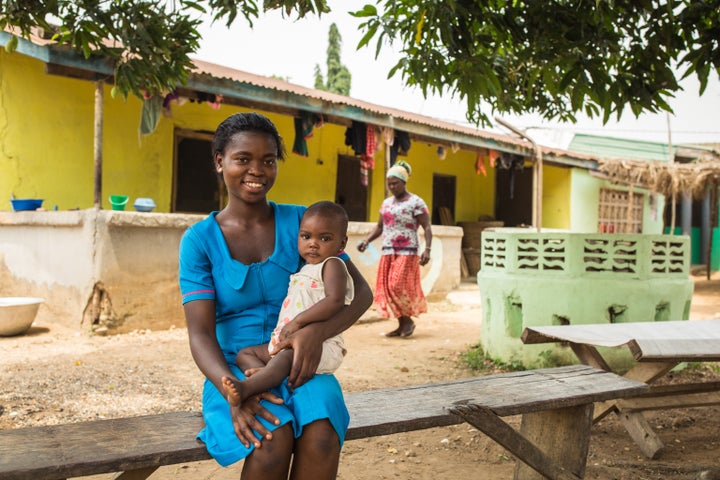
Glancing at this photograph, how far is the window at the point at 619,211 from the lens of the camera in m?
15.9

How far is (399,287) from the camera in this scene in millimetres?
6449

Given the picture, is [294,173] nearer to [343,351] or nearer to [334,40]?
[343,351]

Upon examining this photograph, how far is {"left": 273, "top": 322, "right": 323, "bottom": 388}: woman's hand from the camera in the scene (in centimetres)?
186

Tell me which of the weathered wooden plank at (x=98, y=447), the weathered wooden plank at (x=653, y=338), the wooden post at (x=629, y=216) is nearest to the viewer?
the weathered wooden plank at (x=98, y=447)

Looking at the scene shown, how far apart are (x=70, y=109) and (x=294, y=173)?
3636 mm

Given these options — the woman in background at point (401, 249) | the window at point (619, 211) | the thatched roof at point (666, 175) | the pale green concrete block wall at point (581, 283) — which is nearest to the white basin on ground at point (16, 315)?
the woman in background at point (401, 249)

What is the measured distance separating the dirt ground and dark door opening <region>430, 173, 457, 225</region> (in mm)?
6793

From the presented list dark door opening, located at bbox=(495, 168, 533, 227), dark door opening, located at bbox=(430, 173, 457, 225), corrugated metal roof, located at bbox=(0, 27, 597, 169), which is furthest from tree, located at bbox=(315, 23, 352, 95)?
corrugated metal roof, located at bbox=(0, 27, 597, 169)

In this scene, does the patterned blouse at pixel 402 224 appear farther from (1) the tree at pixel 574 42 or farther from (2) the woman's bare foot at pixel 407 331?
(1) the tree at pixel 574 42

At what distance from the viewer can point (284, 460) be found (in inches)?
69.2

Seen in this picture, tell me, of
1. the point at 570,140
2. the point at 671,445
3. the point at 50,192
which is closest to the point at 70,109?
the point at 50,192

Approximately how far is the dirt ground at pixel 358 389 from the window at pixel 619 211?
401 inches

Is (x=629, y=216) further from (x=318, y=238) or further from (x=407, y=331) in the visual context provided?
(x=318, y=238)

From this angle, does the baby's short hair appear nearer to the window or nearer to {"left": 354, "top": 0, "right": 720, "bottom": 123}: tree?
{"left": 354, "top": 0, "right": 720, "bottom": 123}: tree
